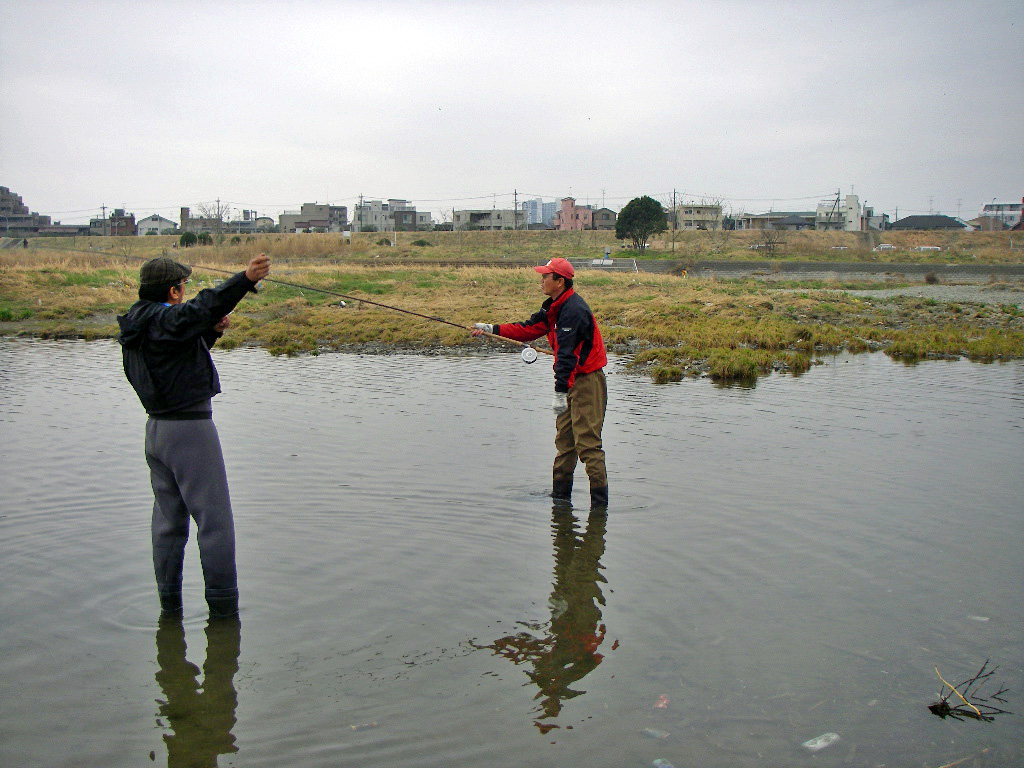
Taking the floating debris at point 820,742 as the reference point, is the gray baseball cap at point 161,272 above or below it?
above

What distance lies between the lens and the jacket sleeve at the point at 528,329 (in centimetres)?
719

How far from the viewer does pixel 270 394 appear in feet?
40.2

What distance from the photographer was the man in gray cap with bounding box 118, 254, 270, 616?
4.11 meters

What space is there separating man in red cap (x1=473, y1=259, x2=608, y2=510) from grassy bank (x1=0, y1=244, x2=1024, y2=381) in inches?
286

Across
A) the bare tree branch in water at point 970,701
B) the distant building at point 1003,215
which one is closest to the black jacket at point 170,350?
the bare tree branch in water at point 970,701

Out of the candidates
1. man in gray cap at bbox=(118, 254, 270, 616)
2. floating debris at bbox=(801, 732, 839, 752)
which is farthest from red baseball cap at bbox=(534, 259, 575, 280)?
floating debris at bbox=(801, 732, 839, 752)

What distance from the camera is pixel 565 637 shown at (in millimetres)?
4574

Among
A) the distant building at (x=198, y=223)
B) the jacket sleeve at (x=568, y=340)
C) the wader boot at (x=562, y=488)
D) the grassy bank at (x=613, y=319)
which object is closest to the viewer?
the jacket sleeve at (x=568, y=340)

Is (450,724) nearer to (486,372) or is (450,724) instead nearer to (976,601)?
(976,601)

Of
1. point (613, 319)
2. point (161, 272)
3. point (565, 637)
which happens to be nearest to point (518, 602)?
point (565, 637)

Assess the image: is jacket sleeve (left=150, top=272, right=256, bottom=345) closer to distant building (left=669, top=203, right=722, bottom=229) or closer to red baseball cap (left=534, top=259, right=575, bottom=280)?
red baseball cap (left=534, top=259, right=575, bottom=280)

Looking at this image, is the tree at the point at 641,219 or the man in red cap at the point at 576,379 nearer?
the man in red cap at the point at 576,379

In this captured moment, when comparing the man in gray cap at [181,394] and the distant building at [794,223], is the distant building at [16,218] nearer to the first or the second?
the distant building at [794,223]

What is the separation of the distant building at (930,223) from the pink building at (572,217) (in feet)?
134
